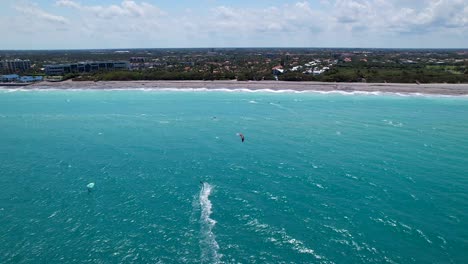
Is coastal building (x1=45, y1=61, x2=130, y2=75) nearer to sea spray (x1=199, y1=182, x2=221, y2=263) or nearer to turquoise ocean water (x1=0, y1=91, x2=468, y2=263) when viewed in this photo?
turquoise ocean water (x1=0, y1=91, x2=468, y2=263)

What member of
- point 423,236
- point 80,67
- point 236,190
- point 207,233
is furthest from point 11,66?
point 423,236

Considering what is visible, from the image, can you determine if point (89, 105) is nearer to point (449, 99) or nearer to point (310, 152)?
point (310, 152)

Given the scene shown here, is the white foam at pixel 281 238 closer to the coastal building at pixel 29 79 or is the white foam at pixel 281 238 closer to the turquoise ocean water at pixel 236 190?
the turquoise ocean water at pixel 236 190

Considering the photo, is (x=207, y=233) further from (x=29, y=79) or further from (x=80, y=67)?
(x=80, y=67)

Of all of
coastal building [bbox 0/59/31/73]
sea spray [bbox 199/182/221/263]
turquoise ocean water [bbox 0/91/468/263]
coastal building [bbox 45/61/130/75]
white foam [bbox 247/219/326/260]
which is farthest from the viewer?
coastal building [bbox 0/59/31/73]

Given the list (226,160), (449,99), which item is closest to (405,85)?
(449,99)

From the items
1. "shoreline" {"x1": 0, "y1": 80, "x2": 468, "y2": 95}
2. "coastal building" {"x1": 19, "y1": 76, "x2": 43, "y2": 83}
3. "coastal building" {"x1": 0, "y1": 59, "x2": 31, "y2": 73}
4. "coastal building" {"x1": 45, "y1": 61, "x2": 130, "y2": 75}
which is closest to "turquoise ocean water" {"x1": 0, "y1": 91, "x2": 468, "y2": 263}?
"shoreline" {"x1": 0, "y1": 80, "x2": 468, "y2": 95}
